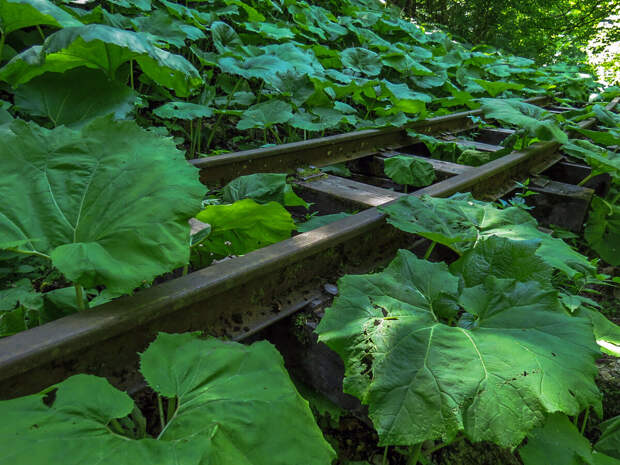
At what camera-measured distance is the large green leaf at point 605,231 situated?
3299mm

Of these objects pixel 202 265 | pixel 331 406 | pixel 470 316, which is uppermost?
pixel 470 316

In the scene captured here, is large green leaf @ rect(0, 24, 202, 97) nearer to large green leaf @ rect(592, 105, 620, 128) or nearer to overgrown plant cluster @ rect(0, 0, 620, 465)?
overgrown plant cluster @ rect(0, 0, 620, 465)

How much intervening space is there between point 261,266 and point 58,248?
70 centimetres

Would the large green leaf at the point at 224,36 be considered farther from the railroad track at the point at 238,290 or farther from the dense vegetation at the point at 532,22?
the dense vegetation at the point at 532,22

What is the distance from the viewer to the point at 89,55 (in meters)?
3.04

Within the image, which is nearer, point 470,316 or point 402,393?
point 402,393

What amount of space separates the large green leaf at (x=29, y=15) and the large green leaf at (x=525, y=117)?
3.20 metres

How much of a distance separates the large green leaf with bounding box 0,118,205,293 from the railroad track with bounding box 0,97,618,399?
15 cm

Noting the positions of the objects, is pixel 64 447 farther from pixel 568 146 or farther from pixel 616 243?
pixel 568 146

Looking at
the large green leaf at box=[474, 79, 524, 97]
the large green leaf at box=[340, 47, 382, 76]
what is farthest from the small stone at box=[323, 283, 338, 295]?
the large green leaf at box=[474, 79, 524, 97]

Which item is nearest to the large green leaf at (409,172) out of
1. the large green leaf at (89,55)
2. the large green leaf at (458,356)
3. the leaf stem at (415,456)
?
the large green leaf at (89,55)

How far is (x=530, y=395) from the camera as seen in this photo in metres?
1.29

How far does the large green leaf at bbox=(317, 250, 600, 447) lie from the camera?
1.27m

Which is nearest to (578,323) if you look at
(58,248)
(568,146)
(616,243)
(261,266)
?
(261,266)
